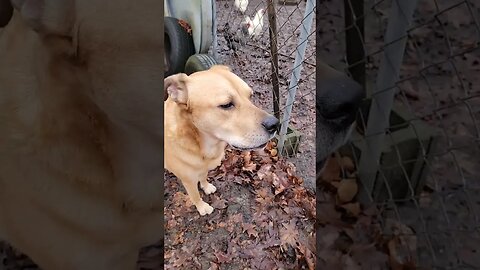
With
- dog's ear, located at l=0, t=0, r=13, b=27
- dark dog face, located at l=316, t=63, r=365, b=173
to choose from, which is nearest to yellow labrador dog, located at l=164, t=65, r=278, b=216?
dark dog face, located at l=316, t=63, r=365, b=173

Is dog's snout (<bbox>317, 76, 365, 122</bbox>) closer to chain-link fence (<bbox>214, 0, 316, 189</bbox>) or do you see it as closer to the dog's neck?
chain-link fence (<bbox>214, 0, 316, 189</bbox>)

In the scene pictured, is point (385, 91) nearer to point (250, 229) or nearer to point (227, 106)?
point (227, 106)

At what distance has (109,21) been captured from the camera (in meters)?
0.96

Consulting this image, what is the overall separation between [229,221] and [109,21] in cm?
49

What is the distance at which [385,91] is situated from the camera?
0.96 metres

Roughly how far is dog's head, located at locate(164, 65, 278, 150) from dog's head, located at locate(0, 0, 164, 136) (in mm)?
46

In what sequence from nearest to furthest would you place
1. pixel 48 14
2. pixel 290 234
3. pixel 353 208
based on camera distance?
pixel 48 14
pixel 353 208
pixel 290 234

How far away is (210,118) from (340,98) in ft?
0.82

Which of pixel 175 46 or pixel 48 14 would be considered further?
pixel 175 46

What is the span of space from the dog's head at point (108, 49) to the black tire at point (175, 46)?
0.05 metres

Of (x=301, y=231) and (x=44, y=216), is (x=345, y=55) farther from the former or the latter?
(x=44, y=216)

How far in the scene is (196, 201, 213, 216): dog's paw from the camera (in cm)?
112

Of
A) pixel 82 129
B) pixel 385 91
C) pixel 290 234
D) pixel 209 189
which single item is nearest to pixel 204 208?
pixel 209 189

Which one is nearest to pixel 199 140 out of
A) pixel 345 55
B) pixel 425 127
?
pixel 345 55
